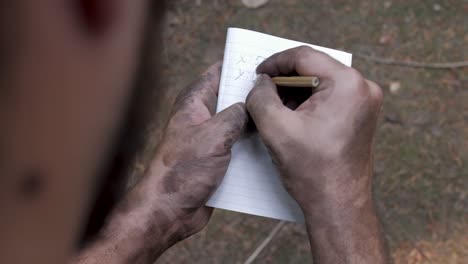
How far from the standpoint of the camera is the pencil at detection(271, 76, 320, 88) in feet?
2.72

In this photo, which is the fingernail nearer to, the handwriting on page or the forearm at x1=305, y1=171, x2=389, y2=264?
the handwriting on page

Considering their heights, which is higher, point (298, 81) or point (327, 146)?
point (298, 81)

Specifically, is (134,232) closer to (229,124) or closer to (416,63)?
(229,124)

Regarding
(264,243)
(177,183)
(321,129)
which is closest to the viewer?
(321,129)

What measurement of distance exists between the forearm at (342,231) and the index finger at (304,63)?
230 millimetres

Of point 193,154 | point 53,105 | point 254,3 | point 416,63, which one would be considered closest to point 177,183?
point 193,154

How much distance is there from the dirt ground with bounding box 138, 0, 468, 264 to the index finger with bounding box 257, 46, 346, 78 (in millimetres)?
716

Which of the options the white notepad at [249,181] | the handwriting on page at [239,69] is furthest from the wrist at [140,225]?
the handwriting on page at [239,69]

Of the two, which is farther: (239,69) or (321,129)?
(239,69)

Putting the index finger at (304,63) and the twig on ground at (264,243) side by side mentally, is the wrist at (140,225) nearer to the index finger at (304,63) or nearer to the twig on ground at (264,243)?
the index finger at (304,63)

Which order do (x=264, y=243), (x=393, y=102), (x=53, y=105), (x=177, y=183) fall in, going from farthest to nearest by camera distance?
(x=393, y=102)
(x=264, y=243)
(x=177, y=183)
(x=53, y=105)

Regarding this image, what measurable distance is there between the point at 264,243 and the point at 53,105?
1237 mm

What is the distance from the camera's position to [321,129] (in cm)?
85

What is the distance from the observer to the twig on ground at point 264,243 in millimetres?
1500
